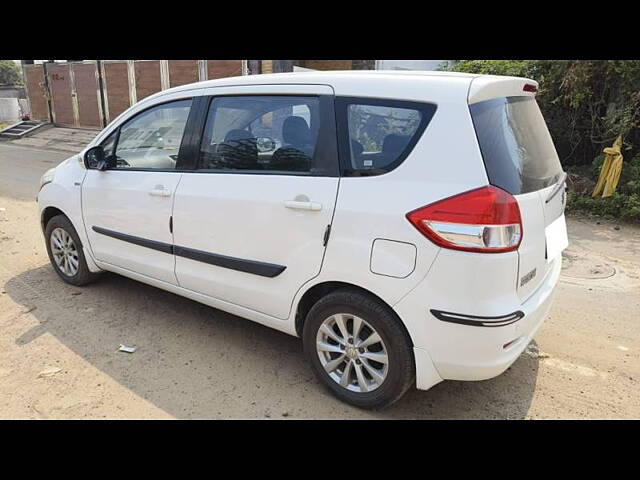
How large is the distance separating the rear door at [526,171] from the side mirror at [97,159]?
2894mm

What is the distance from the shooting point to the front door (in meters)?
3.49

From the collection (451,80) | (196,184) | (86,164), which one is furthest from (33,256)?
(451,80)

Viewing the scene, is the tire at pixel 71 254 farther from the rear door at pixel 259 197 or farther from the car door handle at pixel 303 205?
the car door handle at pixel 303 205

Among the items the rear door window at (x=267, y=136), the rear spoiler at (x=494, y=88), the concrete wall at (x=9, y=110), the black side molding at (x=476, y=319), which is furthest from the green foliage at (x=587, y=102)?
the concrete wall at (x=9, y=110)

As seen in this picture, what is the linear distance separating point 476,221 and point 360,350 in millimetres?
988

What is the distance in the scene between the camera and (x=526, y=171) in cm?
256

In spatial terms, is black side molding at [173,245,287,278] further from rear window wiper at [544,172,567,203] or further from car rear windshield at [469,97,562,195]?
rear window wiper at [544,172,567,203]

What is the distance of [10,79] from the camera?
58.0 meters

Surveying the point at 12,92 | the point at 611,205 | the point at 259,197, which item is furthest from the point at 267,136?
the point at 12,92

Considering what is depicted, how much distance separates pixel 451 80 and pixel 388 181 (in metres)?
0.61

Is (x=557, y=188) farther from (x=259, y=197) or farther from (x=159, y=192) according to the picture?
(x=159, y=192)

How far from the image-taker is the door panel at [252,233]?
274 cm

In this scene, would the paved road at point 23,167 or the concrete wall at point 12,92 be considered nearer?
the paved road at point 23,167

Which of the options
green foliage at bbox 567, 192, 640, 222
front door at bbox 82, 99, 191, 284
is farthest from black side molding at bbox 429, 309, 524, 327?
green foliage at bbox 567, 192, 640, 222
